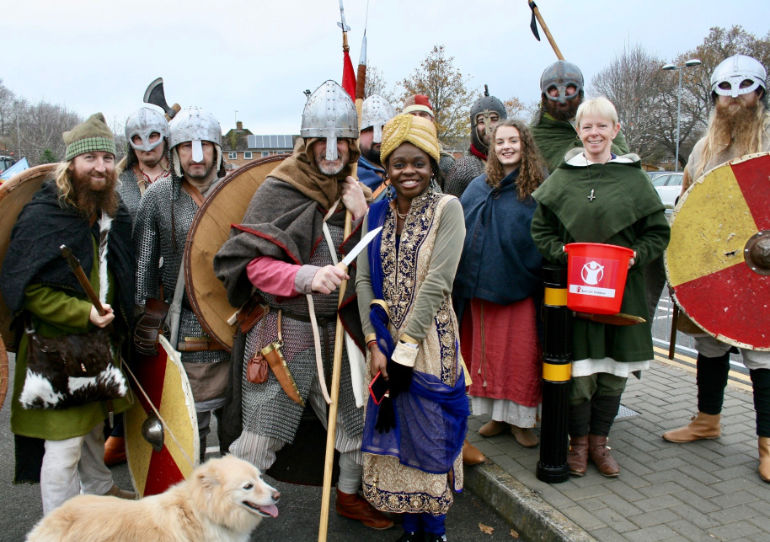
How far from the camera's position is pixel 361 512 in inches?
119

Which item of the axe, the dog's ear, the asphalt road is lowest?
the asphalt road

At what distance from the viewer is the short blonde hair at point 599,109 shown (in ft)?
9.46

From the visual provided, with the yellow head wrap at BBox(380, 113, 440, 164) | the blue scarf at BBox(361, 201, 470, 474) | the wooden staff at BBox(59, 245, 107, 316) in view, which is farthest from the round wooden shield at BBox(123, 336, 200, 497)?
the yellow head wrap at BBox(380, 113, 440, 164)

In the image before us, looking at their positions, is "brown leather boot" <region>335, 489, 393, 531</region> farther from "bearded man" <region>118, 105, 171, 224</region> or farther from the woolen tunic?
"bearded man" <region>118, 105, 171, 224</region>

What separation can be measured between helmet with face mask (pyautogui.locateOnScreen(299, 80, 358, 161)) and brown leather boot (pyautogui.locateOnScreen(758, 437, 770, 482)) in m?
2.68

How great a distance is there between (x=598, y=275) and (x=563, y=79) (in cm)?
162

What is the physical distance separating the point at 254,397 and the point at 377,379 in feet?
1.99

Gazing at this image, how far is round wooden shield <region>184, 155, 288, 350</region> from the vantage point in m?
2.75

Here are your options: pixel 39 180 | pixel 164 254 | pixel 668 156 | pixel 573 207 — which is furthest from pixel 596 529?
pixel 668 156

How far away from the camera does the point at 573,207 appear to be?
293 centimetres

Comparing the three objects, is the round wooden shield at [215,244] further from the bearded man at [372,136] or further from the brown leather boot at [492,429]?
the brown leather boot at [492,429]

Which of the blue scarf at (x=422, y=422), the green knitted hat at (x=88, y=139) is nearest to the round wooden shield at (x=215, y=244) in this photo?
the green knitted hat at (x=88, y=139)

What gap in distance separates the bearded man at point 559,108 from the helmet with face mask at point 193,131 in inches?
77.7

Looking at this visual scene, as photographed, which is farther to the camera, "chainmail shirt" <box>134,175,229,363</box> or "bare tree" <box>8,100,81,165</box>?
A: "bare tree" <box>8,100,81,165</box>
